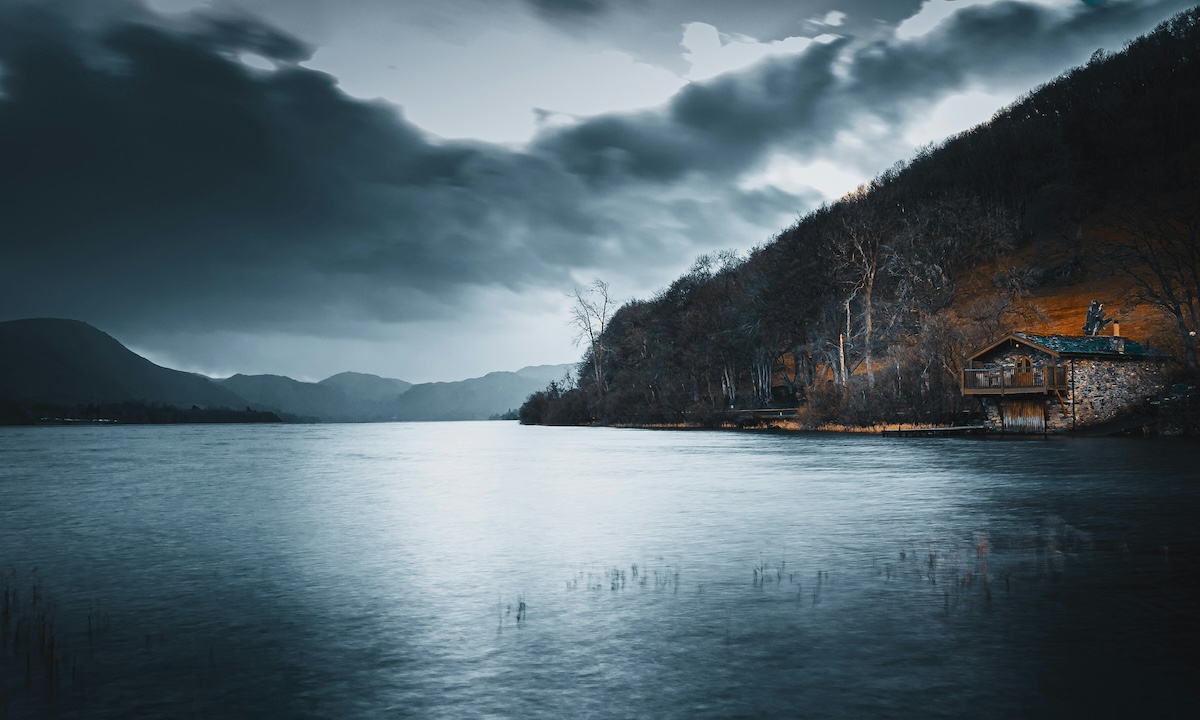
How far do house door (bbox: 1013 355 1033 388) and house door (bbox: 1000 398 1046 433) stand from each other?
9.18 feet

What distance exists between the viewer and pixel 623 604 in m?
12.7

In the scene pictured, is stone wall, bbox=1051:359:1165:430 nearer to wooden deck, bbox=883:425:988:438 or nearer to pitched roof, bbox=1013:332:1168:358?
pitched roof, bbox=1013:332:1168:358

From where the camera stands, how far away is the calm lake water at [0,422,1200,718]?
8391 mm

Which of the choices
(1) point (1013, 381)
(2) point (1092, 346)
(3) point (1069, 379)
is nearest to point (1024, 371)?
(1) point (1013, 381)

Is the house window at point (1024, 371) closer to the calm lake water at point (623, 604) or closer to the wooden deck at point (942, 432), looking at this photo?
the wooden deck at point (942, 432)

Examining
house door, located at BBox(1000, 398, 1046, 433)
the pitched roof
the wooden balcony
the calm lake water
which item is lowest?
the calm lake water

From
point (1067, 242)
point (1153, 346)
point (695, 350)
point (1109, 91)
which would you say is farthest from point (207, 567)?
point (1109, 91)

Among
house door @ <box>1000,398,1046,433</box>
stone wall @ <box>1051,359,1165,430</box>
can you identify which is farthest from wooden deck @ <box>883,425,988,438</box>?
stone wall @ <box>1051,359,1165,430</box>

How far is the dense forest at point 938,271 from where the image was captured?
241 ft

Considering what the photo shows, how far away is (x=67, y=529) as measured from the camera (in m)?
22.5

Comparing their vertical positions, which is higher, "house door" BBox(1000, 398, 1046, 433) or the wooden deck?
"house door" BBox(1000, 398, 1046, 433)

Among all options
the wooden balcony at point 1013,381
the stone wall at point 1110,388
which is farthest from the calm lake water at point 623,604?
the stone wall at point 1110,388

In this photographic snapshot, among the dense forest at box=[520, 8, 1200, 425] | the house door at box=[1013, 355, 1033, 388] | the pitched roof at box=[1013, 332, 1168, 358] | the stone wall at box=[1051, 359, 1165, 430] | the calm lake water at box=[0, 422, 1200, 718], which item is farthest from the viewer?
the dense forest at box=[520, 8, 1200, 425]

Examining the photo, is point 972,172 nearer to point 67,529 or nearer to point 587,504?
point 587,504
